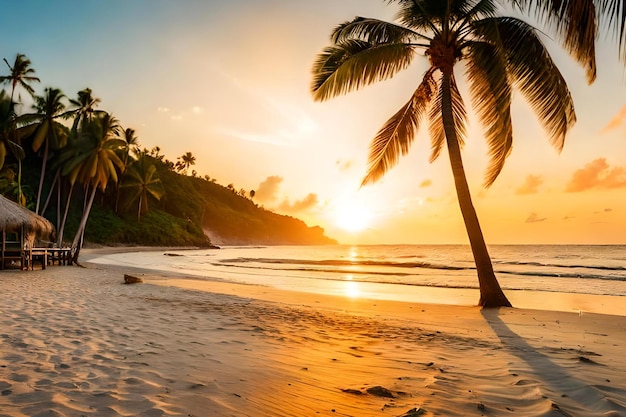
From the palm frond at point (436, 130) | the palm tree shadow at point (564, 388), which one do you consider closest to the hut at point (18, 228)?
the palm frond at point (436, 130)

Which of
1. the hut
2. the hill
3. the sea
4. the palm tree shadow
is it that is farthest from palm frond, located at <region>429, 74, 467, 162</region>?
the hill

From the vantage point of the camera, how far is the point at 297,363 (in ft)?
15.8

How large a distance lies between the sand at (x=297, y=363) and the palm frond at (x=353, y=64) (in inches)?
257

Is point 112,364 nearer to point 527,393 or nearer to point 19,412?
point 19,412

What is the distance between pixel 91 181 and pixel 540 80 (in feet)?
131

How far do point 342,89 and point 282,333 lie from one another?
24.7 feet

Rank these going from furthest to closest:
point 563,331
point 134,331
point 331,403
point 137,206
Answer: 1. point 137,206
2. point 563,331
3. point 134,331
4. point 331,403

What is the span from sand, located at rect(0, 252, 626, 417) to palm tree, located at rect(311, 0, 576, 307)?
167 inches

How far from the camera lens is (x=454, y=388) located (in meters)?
3.93

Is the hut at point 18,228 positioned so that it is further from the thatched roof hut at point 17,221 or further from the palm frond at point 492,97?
the palm frond at point 492,97

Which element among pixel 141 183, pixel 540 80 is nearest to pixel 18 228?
pixel 540 80

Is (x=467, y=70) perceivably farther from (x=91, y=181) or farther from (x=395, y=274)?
(x=91, y=181)

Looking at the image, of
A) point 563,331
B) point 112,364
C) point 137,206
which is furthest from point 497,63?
point 137,206

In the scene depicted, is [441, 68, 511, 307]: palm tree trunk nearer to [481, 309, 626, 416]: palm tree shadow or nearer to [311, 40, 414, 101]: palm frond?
[311, 40, 414, 101]: palm frond
